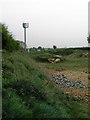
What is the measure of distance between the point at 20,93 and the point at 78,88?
6.39 m

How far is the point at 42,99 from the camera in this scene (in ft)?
22.5

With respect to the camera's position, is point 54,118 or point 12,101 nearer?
point 12,101

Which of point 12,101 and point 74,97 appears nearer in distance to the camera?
point 12,101

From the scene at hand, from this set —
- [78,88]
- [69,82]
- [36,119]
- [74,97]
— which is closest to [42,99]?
[36,119]

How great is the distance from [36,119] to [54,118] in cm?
43

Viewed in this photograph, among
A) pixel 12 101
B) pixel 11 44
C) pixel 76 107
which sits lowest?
pixel 76 107

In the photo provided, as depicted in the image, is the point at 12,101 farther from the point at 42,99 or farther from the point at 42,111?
the point at 42,99

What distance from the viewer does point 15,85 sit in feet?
22.3

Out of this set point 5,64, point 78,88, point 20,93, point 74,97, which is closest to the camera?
point 20,93

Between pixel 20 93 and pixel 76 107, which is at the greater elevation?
pixel 20 93

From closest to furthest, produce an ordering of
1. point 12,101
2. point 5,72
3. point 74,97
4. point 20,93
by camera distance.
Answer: point 12,101
point 20,93
point 5,72
point 74,97

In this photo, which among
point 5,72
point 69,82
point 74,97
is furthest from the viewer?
point 69,82

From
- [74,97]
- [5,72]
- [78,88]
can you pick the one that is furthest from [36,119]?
[78,88]

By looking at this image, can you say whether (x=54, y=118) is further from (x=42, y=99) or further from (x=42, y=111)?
(x=42, y=99)
